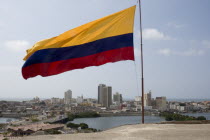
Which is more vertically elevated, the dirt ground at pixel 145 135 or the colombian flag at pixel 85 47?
the colombian flag at pixel 85 47

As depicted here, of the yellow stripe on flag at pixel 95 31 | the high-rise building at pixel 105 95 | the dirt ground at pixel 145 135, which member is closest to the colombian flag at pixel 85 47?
the yellow stripe on flag at pixel 95 31

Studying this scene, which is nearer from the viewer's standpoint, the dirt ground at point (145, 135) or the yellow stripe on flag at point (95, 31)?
the dirt ground at point (145, 135)

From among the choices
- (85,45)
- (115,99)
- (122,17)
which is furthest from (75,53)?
(115,99)

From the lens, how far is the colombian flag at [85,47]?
2570 millimetres

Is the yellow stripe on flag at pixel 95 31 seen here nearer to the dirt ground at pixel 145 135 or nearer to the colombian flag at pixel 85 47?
the colombian flag at pixel 85 47

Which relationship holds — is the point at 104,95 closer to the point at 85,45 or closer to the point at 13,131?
the point at 13,131

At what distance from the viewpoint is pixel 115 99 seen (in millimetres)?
81312

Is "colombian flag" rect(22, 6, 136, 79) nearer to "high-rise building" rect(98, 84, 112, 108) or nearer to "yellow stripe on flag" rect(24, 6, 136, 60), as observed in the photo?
"yellow stripe on flag" rect(24, 6, 136, 60)

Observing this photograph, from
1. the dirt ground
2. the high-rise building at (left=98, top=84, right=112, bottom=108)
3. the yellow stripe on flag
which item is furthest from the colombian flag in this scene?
the high-rise building at (left=98, top=84, right=112, bottom=108)

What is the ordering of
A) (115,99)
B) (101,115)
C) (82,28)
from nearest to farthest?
(82,28) → (101,115) → (115,99)

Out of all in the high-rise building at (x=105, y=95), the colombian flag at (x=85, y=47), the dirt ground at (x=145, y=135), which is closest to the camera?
the dirt ground at (x=145, y=135)

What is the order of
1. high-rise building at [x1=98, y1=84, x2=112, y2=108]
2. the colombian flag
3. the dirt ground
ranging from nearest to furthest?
the dirt ground
the colombian flag
high-rise building at [x1=98, y1=84, x2=112, y2=108]

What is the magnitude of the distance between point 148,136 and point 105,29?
135cm

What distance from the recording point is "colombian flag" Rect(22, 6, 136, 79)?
2.57m
